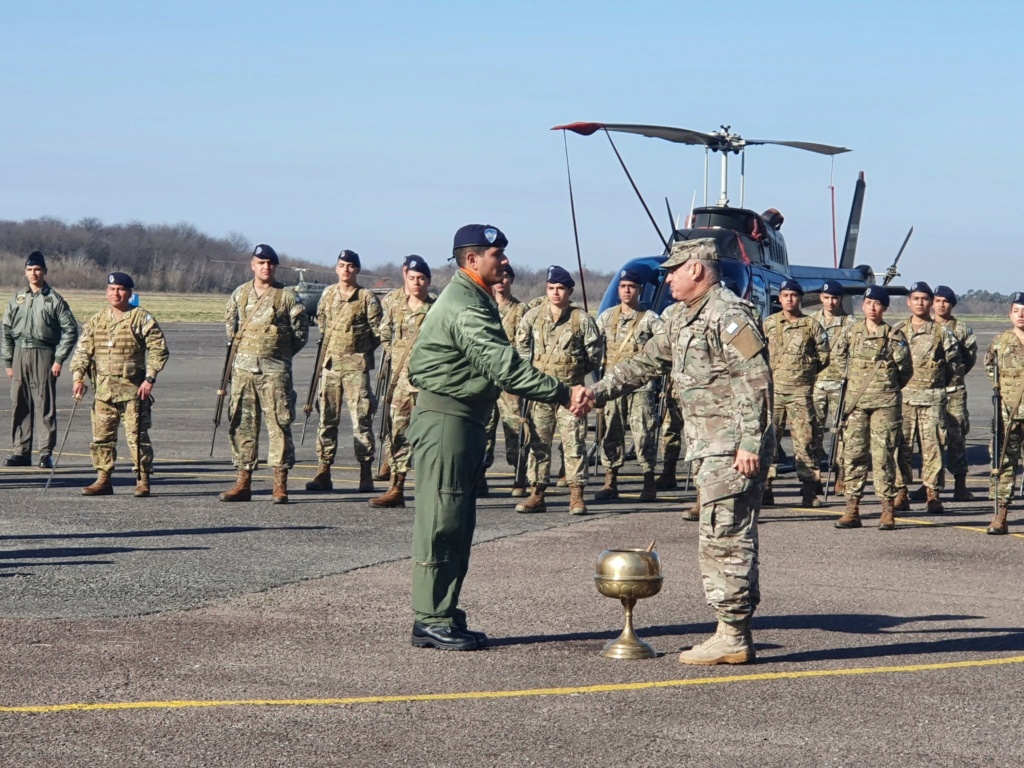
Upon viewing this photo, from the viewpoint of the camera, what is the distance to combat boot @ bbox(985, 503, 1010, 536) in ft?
38.2

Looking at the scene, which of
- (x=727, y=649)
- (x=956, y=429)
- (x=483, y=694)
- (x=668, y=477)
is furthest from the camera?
(x=668, y=477)

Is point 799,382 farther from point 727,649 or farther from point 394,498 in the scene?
point 727,649

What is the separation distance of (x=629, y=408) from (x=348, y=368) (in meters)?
2.86

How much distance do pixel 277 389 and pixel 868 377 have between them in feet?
17.0

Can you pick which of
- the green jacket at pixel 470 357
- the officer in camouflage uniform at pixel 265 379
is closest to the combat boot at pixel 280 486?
the officer in camouflage uniform at pixel 265 379

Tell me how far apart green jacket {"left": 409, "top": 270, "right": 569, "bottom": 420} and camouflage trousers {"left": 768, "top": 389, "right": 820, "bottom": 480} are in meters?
6.53

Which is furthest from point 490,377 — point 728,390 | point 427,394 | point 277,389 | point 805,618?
point 277,389

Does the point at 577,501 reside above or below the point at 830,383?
below

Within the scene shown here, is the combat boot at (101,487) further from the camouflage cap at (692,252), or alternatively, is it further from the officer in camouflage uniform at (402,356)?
the camouflage cap at (692,252)

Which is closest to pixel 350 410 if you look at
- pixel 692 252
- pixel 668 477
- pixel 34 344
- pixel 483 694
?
pixel 668 477

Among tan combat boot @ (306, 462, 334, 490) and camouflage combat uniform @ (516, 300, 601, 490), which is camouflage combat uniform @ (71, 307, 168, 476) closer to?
tan combat boot @ (306, 462, 334, 490)

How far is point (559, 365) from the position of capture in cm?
1298

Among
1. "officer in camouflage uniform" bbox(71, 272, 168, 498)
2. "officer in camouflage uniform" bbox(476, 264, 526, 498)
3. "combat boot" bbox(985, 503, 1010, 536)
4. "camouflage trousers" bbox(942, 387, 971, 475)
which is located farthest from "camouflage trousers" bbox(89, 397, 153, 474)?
"camouflage trousers" bbox(942, 387, 971, 475)

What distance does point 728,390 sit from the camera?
697 centimetres
